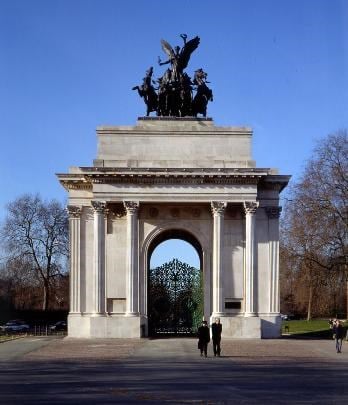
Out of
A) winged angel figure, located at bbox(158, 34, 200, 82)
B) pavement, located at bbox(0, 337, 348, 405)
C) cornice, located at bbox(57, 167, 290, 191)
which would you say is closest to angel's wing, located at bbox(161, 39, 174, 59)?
winged angel figure, located at bbox(158, 34, 200, 82)

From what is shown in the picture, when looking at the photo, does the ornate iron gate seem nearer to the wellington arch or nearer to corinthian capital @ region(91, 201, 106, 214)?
the wellington arch

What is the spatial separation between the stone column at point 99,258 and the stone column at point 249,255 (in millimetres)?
7782

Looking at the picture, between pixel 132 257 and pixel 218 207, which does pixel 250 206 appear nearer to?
pixel 218 207

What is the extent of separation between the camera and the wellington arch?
40.7 meters

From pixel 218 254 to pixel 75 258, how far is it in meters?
8.07

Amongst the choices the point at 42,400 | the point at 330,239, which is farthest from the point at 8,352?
the point at 330,239

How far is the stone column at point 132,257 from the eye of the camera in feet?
134

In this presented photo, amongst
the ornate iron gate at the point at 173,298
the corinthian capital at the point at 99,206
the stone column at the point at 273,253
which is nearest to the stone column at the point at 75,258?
the corinthian capital at the point at 99,206

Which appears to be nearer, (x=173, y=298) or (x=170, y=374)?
(x=170, y=374)

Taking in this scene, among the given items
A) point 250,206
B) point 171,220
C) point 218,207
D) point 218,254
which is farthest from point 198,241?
point 250,206

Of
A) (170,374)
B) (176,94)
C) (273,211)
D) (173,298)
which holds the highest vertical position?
(176,94)

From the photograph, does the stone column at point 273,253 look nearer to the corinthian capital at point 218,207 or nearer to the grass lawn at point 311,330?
the corinthian capital at point 218,207

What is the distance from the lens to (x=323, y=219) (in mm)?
45812

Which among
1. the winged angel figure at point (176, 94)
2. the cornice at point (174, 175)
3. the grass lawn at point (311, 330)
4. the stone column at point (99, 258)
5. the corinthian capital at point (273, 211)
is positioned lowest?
the grass lawn at point (311, 330)
